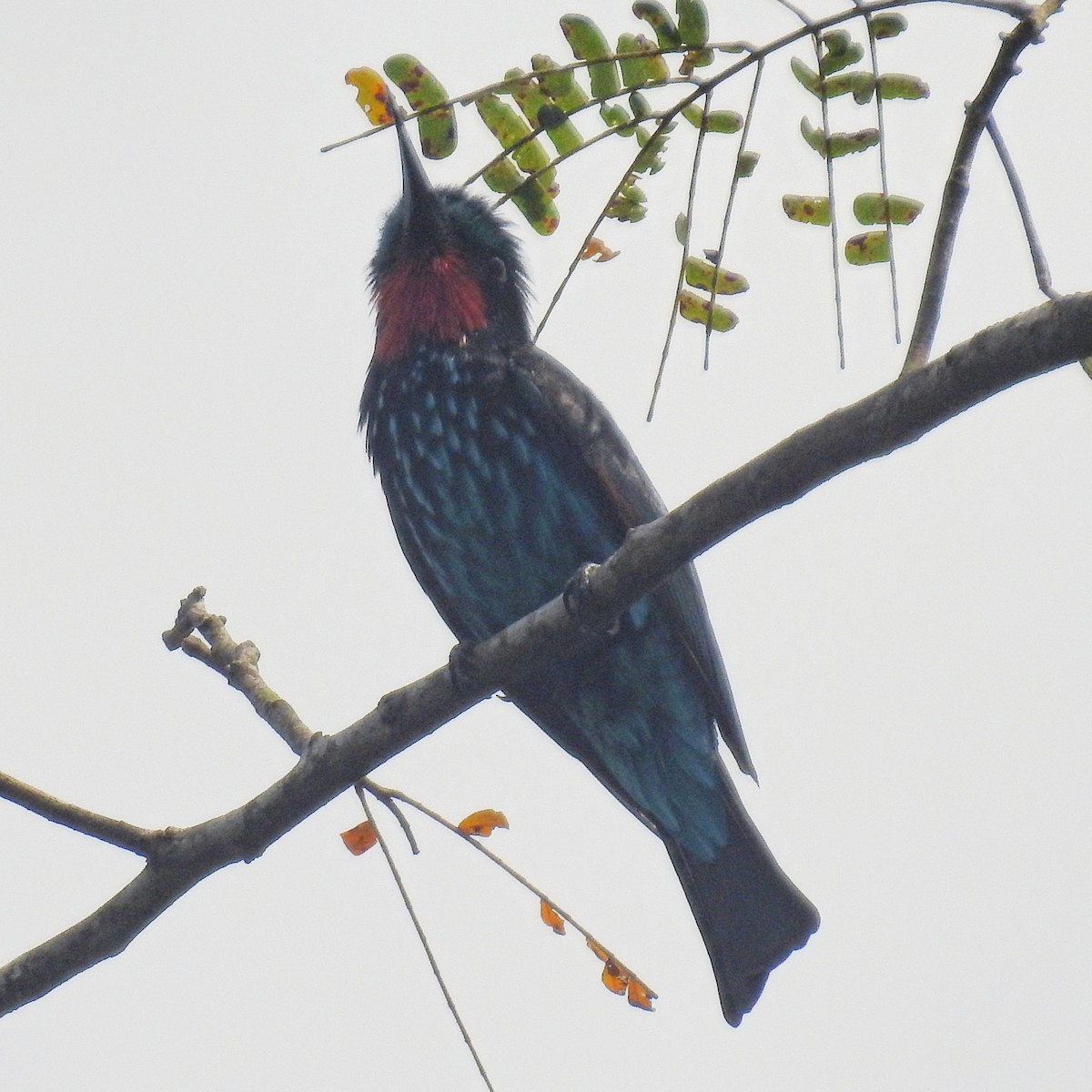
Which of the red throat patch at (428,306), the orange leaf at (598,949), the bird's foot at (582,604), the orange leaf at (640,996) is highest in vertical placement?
the red throat patch at (428,306)

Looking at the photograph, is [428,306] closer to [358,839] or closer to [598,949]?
[358,839]

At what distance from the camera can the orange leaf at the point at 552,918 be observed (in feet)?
12.4

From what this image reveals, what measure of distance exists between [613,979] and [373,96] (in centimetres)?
227

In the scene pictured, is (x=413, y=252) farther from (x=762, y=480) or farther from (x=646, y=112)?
(x=762, y=480)

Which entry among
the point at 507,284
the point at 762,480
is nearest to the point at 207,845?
the point at 762,480

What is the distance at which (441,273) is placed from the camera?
555 centimetres

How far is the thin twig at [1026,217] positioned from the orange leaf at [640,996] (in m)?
1.98

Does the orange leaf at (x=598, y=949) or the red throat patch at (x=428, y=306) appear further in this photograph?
the red throat patch at (x=428, y=306)

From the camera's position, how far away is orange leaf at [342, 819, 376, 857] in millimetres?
4039

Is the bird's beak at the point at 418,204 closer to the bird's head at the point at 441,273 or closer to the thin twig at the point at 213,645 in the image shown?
the bird's head at the point at 441,273

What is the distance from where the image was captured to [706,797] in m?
5.16

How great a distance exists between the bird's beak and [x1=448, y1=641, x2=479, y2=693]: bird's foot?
2470mm

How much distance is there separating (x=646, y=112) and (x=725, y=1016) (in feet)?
9.31

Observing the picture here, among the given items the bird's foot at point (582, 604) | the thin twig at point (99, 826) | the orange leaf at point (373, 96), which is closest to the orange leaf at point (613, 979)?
the bird's foot at point (582, 604)
